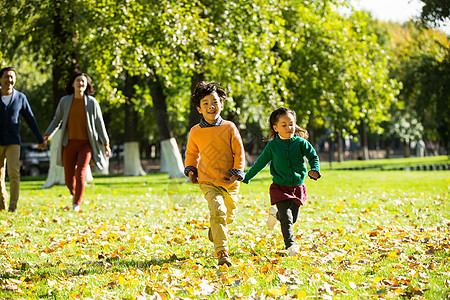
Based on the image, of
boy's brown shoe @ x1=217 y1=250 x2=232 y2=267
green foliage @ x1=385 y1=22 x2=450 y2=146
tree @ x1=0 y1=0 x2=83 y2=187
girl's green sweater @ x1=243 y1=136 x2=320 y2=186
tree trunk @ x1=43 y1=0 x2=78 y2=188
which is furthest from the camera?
green foliage @ x1=385 y1=22 x2=450 y2=146

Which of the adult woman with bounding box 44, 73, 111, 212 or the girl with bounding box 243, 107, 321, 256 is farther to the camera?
the adult woman with bounding box 44, 73, 111, 212

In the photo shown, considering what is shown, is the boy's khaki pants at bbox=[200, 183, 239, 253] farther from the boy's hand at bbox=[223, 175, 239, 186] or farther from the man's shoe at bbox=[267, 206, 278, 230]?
the man's shoe at bbox=[267, 206, 278, 230]

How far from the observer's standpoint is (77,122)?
9.53 meters

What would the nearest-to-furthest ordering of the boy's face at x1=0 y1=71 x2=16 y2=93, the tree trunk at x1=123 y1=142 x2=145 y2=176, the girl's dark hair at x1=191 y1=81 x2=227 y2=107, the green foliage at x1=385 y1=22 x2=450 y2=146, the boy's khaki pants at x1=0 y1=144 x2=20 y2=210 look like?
1. the girl's dark hair at x1=191 y1=81 x2=227 y2=107
2. the boy's face at x1=0 y1=71 x2=16 y2=93
3. the boy's khaki pants at x1=0 y1=144 x2=20 y2=210
4. the green foliage at x1=385 y1=22 x2=450 y2=146
5. the tree trunk at x1=123 y1=142 x2=145 y2=176

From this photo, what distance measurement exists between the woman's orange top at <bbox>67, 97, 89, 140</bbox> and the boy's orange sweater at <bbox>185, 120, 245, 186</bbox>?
4.40 m

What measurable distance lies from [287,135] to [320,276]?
5.75ft

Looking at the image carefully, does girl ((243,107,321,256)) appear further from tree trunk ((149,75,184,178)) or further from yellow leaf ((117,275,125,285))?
tree trunk ((149,75,184,178))

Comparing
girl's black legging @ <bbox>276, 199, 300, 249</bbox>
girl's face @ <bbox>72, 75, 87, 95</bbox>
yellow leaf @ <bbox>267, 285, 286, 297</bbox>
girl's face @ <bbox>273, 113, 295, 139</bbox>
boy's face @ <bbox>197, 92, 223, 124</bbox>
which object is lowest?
yellow leaf @ <bbox>267, 285, 286, 297</bbox>

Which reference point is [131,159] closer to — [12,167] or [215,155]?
[12,167]

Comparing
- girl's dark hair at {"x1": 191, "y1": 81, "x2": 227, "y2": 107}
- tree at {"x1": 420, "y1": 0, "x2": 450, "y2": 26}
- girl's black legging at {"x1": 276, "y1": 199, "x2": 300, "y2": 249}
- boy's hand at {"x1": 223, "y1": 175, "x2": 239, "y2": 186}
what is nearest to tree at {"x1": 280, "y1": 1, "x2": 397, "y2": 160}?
tree at {"x1": 420, "y1": 0, "x2": 450, "y2": 26}

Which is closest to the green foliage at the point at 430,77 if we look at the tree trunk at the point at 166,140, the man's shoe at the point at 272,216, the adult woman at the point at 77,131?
the tree trunk at the point at 166,140

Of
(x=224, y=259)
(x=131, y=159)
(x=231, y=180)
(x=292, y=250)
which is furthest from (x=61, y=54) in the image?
(x=224, y=259)

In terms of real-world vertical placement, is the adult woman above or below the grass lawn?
above

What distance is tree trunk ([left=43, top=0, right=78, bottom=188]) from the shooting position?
1623cm
